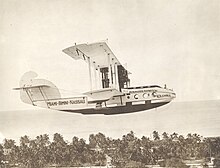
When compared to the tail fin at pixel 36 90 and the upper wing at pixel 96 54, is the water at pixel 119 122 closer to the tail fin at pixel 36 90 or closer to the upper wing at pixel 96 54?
the tail fin at pixel 36 90

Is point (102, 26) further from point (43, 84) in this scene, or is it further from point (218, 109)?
point (218, 109)

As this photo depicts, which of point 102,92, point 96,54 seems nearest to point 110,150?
point 102,92

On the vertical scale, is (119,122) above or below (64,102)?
below

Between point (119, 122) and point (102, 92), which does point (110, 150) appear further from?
point (102, 92)

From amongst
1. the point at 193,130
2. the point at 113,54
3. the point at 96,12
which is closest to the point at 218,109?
the point at 193,130

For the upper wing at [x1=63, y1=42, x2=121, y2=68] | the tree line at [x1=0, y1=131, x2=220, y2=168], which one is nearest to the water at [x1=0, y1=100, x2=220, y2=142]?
the tree line at [x1=0, y1=131, x2=220, y2=168]

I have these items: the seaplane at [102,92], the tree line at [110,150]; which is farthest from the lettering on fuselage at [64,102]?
Answer: the tree line at [110,150]
